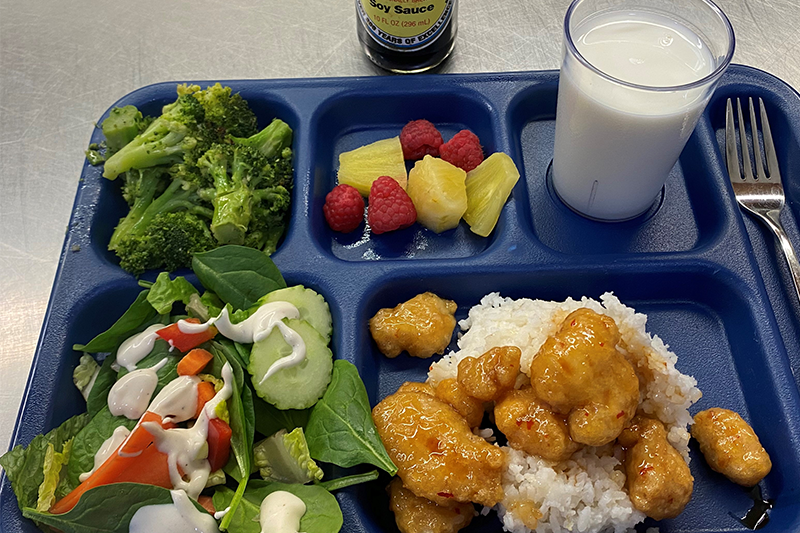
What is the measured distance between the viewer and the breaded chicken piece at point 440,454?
1.31m

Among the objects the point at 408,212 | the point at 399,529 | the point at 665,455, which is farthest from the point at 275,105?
the point at 665,455

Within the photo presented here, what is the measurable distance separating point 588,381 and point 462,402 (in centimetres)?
A: 31

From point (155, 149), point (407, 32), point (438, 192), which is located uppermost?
point (407, 32)

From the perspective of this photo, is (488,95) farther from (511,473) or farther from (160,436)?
(160,436)

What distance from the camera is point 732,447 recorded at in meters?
1.43

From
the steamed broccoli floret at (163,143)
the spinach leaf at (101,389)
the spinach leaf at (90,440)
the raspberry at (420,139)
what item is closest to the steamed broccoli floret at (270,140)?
the steamed broccoli floret at (163,143)

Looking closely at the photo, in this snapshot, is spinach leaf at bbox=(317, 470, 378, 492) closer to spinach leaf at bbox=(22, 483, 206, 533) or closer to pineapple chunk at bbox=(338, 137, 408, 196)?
spinach leaf at bbox=(22, 483, 206, 533)

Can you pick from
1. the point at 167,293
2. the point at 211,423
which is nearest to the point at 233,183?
the point at 167,293

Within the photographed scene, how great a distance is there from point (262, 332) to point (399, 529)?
22.3 inches

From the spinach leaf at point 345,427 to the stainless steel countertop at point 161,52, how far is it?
1.19 meters

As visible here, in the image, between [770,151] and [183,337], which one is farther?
[770,151]

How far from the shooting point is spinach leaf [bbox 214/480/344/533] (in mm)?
1280

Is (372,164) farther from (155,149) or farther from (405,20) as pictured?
(155,149)

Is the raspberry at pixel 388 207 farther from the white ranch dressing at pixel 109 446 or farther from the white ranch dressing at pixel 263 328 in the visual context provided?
the white ranch dressing at pixel 109 446
